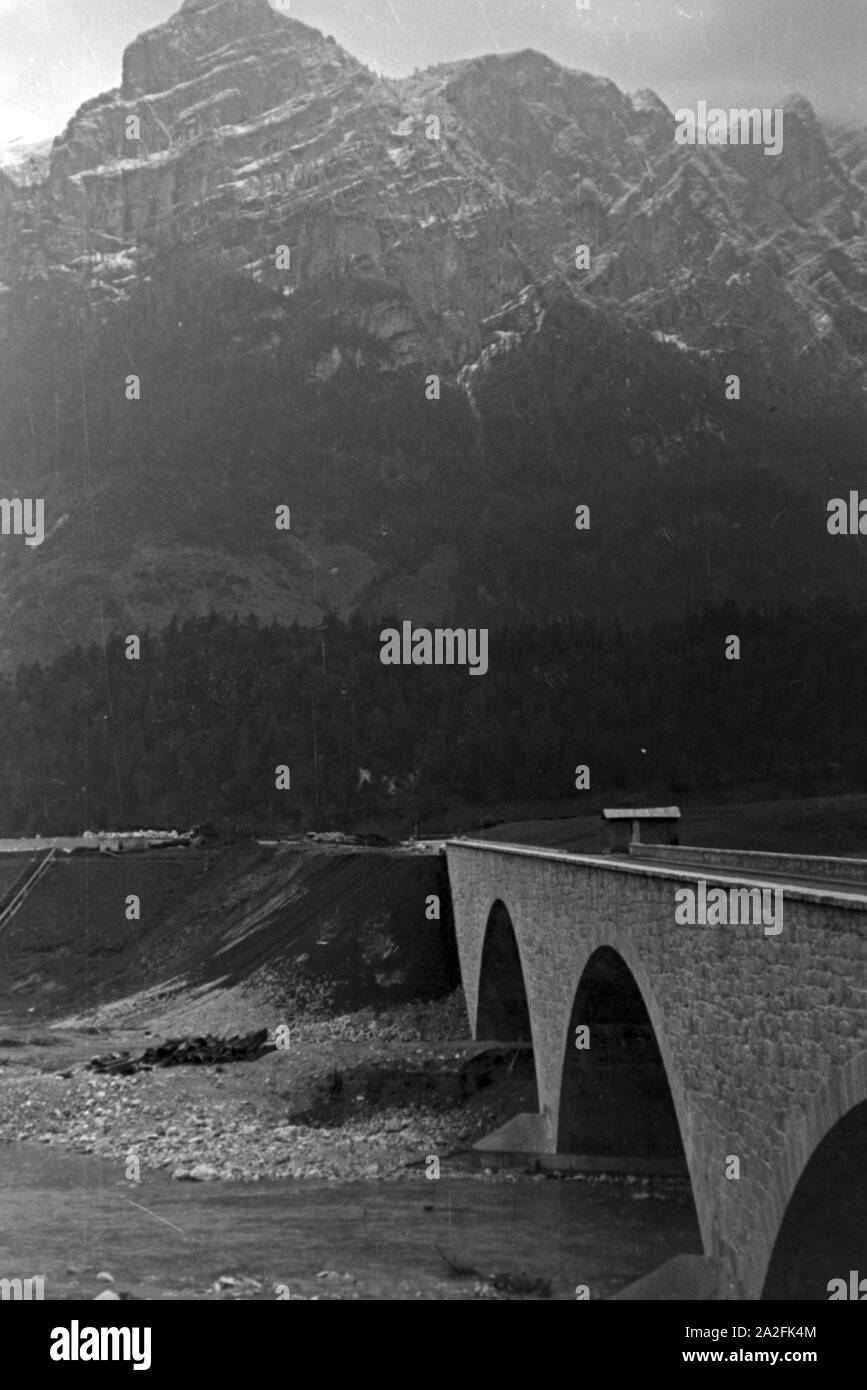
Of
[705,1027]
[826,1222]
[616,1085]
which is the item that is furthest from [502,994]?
[826,1222]

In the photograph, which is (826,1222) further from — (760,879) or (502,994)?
(502,994)

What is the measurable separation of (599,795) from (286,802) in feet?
107

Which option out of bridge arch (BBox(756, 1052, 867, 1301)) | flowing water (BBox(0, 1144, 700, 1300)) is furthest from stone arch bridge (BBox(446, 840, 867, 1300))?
flowing water (BBox(0, 1144, 700, 1300))

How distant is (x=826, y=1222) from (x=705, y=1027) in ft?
13.7

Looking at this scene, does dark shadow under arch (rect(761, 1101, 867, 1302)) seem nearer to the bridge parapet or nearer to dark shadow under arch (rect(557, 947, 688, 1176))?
the bridge parapet

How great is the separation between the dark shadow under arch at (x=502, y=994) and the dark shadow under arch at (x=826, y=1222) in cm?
3079

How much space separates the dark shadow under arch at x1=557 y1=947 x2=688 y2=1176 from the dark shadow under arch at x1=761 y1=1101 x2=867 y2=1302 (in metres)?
13.1

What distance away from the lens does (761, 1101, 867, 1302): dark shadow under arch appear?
53.1 ft

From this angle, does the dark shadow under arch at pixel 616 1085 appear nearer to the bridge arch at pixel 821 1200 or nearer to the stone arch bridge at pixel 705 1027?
the stone arch bridge at pixel 705 1027

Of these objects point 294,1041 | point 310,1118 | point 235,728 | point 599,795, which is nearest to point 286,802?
point 235,728

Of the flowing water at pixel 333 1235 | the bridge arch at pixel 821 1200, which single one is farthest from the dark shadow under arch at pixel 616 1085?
the bridge arch at pixel 821 1200

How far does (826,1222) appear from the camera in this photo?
16.8m

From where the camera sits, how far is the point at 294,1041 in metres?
56.3

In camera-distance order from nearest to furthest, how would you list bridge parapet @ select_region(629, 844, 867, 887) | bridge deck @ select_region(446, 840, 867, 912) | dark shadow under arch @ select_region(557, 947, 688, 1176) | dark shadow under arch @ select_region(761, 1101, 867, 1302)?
dark shadow under arch @ select_region(761, 1101, 867, 1302) → bridge deck @ select_region(446, 840, 867, 912) → bridge parapet @ select_region(629, 844, 867, 887) → dark shadow under arch @ select_region(557, 947, 688, 1176)
